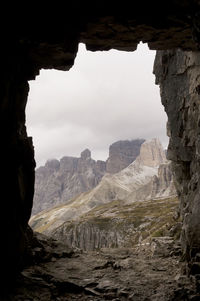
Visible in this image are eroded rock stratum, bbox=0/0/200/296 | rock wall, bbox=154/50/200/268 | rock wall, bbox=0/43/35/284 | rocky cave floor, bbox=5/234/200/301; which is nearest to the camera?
eroded rock stratum, bbox=0/0/200/296

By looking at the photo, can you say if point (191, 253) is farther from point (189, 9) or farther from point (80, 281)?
point (189, 9)

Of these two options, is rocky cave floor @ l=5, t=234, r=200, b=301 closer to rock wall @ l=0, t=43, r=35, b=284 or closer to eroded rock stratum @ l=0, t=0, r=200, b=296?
eroded rock stratum @ l=0, t=0, r=200, b=296

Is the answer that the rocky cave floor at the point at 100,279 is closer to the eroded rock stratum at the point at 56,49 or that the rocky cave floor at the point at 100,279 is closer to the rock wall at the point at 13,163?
the eroded rock stratum at the point at 56,49

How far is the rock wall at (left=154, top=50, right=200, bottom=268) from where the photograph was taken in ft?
74.8

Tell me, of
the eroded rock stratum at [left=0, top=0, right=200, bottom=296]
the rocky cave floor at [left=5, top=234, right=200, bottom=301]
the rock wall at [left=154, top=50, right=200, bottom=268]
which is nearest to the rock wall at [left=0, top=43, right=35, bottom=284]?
the eroded rock stratum at [left=0, top=0, right=200, bottom=296]

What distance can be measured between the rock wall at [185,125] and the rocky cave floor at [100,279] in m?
2.98

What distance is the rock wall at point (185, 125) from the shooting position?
22797 millimetres

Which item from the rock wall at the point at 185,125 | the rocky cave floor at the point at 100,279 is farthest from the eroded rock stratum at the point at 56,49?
the rocky cave floor at the point at 100,279

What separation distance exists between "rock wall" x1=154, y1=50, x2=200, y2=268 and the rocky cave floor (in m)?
2.98

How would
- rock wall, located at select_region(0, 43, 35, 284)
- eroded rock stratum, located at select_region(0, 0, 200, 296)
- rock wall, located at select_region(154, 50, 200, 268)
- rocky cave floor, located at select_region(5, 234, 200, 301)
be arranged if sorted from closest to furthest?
eroded rock stratum, located at select_region(0, 0, 200, 296) < rock wall, located at select_region(0, 43, 35, 284) < rocky cave floor, located at select_region(5, 234, 200, 301) < rock wall, located at select_region(154, 50, 200, 268)

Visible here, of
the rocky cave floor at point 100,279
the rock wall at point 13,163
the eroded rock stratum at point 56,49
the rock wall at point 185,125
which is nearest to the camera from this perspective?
the eroded rock stratum at point 56,49

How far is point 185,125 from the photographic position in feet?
90.0

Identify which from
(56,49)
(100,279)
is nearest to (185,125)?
(56,49)

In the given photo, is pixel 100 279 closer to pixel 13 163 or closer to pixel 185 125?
pixel 13 163
